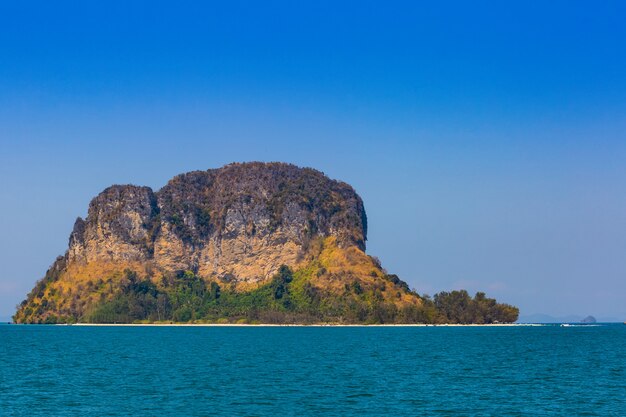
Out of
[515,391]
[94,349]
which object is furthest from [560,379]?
[94,349]

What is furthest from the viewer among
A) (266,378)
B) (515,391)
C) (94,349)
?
(94,349)

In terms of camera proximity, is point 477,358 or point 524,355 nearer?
point 477,358

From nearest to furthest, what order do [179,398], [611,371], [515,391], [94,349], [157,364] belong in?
[179,398] < [515,391] < [611,371] < [157,364] < [94,349]

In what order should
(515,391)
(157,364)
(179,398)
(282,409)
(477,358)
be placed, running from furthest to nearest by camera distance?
(477,358)
(157,364)
(515,391)
(179,398)
(282,409)

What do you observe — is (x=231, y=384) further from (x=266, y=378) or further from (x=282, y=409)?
(x=282, y=409)

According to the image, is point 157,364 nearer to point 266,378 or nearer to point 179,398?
point 266,378

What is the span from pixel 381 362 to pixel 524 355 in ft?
122

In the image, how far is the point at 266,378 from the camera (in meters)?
109

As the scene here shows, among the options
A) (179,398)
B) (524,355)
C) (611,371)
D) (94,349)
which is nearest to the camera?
(179,398)

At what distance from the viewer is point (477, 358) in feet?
482

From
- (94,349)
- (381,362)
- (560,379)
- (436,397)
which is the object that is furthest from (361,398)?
(94,349)

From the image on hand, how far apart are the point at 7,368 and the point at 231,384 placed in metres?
42.8

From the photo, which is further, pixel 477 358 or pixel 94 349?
pixel 94 349

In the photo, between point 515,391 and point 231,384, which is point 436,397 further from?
point 231,384
